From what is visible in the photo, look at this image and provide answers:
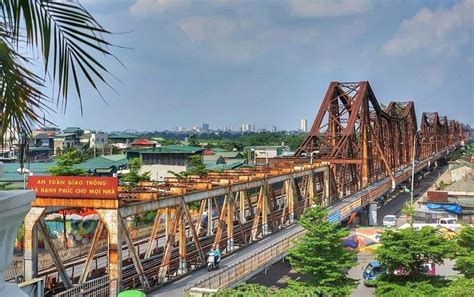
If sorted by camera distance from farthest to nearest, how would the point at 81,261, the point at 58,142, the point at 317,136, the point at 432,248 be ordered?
1. the point at 58,142
2. the point at 317,136
3. the point at 81,261
4. the point at 432,248

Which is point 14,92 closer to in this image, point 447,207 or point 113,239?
point 113,239

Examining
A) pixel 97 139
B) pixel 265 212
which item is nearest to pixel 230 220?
pixel 265 212

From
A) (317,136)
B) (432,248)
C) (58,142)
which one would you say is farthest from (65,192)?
(58,142)

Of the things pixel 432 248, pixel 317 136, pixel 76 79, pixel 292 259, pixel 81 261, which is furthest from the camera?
pixel 317 136

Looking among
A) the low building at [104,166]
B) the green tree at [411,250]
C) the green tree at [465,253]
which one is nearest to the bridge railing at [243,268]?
the green tree at [411,250]

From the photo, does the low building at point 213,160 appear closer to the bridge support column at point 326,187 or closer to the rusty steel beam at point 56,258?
the bridge support column at point 326,187

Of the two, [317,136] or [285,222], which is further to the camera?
[317,136]

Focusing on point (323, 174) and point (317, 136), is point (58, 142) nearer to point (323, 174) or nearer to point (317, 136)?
point (317, 136)
